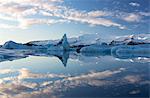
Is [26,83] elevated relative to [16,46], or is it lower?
lower

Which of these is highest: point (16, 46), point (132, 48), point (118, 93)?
point (16, 46)

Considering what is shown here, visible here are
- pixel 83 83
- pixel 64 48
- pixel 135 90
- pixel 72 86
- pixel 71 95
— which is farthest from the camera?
pixel 64 48

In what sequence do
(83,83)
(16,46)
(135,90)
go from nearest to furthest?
(135,90), (83,83), (16,46)

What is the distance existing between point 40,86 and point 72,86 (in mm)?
1377

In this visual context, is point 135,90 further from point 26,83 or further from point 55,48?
point 55,48

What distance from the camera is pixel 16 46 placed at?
90562 mm

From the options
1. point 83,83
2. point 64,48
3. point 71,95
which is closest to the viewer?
point 71,95

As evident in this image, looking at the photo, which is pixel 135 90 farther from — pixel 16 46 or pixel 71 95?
pixel 16 46

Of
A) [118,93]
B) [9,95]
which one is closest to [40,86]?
[9,95]

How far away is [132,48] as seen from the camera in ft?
179

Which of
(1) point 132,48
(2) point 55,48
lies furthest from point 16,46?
(1) point 132,48

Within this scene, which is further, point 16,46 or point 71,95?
point 16,46

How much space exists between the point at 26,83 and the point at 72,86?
2465 millimetres

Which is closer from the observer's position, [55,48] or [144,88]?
[144,88]
